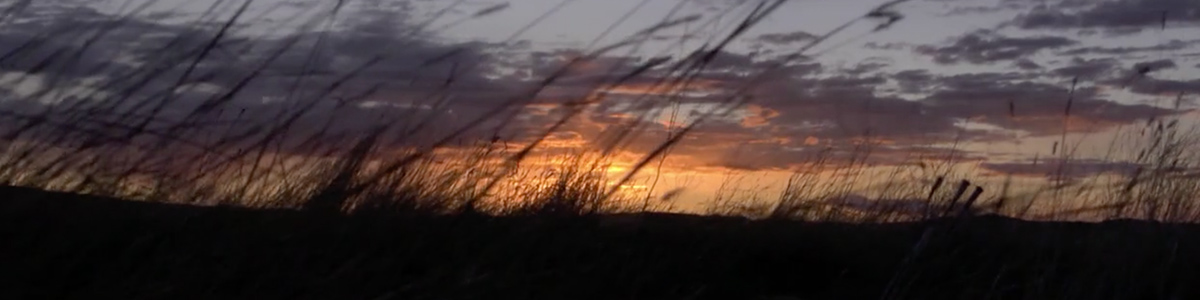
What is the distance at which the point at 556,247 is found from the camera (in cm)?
269

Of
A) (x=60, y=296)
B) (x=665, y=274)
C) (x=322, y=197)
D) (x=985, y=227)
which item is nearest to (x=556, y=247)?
(x=665, y=274)

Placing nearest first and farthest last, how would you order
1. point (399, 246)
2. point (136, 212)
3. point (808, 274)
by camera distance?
1. point (399, 246)
2. point (136, 212)
3. point (808, 274)

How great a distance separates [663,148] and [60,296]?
1.20 metres

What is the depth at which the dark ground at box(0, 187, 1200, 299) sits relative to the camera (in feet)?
7.29

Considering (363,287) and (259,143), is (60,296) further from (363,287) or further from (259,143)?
(259,143)

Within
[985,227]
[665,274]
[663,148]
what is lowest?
[985,227]

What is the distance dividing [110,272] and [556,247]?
0.84 meters

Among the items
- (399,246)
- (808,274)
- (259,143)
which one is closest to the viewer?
(399,246)

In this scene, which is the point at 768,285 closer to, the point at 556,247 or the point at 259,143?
the point at 556,247

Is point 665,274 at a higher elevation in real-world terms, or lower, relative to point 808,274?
higher

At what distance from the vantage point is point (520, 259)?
8.29 feet

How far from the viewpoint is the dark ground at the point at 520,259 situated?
222cm

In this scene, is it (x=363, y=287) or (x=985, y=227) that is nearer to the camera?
(x=363, y=287)

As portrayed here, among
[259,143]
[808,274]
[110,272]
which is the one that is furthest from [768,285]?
[110,272]
